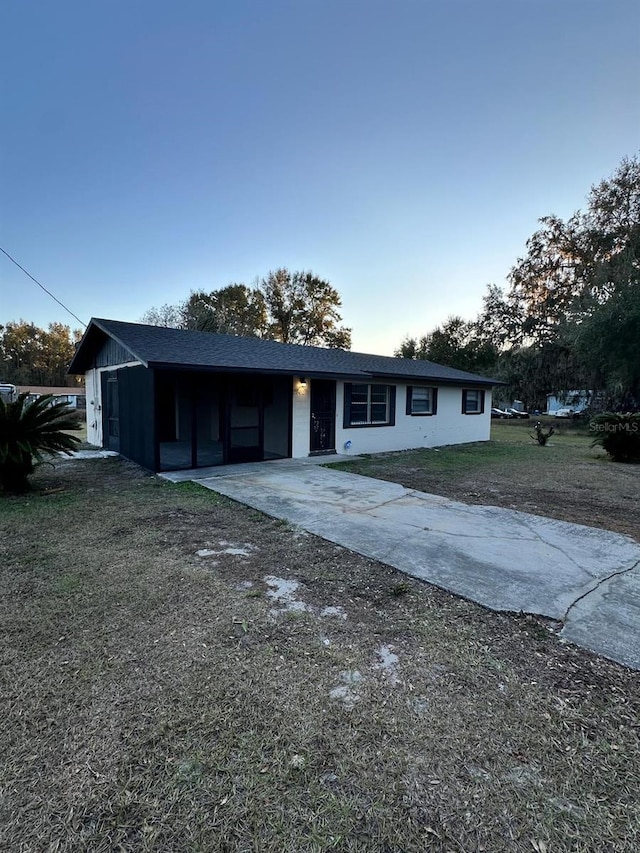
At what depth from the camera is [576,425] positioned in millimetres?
23609

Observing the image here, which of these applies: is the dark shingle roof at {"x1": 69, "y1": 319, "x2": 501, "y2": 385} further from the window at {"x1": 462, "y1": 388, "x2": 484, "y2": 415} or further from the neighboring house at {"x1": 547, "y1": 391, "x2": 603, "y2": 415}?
the neighboring house at {"x1": 547, "y1": 391, "x2": 603, "y2": 415}

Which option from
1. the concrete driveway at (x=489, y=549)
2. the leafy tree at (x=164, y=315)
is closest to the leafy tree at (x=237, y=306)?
the leafy tree at (x=164, y=315)

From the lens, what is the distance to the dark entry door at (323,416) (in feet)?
33.6

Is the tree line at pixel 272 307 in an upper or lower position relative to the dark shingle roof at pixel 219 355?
upper

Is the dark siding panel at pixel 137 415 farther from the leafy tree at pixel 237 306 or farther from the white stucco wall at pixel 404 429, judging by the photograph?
the leafy tree at pixel 237 306

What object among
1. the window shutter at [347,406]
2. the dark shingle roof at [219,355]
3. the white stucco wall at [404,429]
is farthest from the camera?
the window shutter at [347,406]

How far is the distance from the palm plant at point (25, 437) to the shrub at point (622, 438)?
12.2 m

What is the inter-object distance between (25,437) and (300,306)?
30.0m

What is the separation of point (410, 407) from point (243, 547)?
29.7 feet

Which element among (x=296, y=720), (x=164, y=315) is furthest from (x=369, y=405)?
(x=164, y=315)

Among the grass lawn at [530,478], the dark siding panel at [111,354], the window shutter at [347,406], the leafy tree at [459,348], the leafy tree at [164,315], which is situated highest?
the leafy tree at [164,315]

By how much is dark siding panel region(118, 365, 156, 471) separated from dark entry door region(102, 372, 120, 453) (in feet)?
1.70

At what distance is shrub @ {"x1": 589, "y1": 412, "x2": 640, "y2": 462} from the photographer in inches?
406

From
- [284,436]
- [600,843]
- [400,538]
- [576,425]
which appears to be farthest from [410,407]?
[576,425]
